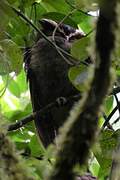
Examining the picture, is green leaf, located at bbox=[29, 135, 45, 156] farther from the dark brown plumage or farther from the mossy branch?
the mossy branch

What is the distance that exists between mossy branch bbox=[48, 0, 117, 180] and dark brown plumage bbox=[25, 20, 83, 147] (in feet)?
4.88

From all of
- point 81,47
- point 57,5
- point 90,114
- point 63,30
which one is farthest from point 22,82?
point 90,114

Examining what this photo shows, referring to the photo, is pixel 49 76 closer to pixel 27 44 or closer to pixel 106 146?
pixel 27 44

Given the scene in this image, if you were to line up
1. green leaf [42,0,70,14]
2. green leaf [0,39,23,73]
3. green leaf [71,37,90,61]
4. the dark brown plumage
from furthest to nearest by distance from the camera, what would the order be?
1. the dark brown plumage
2. green leaf [42,0,70,14]
3. green leaf [0,39,23,73]
4. green leaf [71,37,90,61]

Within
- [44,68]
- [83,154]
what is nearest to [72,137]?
[83,154]

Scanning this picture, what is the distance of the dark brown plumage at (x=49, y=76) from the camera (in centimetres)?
187

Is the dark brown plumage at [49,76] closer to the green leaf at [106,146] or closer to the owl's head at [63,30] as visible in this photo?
the owl's head at [63,30]

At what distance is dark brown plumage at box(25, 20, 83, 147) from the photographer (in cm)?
187

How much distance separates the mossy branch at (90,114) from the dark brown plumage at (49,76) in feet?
4.88

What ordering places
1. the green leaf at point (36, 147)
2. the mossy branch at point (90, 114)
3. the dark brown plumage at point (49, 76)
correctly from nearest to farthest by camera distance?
the mossy branch at point (90, 114) → the green leaf at point (36, 147) → the dark brown plumage at point (49, 76)

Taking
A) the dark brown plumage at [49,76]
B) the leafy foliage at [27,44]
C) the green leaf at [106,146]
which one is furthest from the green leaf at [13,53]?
the dark brown plumage at [49,76]

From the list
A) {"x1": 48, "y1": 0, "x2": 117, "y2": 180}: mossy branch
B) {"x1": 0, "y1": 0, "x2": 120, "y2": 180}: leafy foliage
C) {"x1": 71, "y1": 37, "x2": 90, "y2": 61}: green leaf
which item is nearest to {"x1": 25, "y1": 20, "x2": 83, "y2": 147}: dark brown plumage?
{"x1": 0, "y1": 0, "x2": 120, "y2": 180}: leafy foliage

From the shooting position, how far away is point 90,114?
33 cm

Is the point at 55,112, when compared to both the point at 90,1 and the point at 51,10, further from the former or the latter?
the point at 90,1
